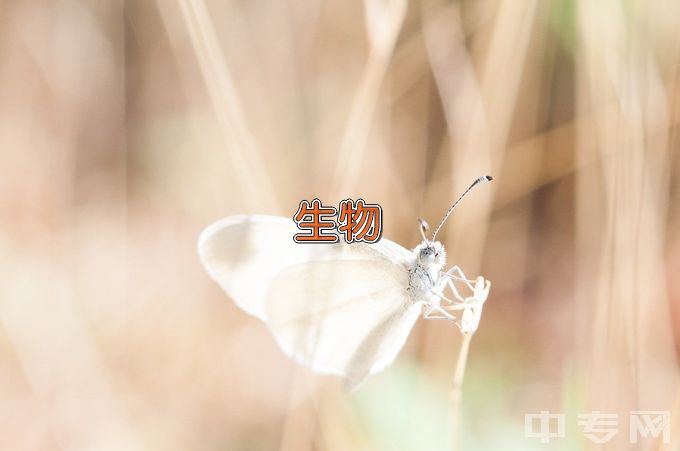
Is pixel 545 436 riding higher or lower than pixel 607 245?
lower

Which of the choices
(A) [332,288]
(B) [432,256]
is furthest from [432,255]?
(A) [332,288]

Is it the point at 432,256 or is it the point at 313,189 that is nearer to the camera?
the point at 432,256

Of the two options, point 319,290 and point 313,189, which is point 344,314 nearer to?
point 319,290

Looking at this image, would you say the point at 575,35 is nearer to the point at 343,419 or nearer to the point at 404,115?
the point at 404,115

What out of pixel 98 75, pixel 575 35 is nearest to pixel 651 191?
pixel 575 35

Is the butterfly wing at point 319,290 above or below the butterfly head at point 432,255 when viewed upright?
below

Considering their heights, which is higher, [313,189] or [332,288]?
[313,189]
